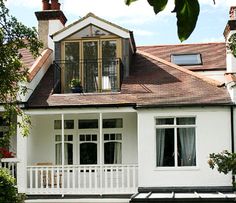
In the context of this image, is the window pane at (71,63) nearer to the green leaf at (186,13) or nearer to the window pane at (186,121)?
the window pane at (186,121)

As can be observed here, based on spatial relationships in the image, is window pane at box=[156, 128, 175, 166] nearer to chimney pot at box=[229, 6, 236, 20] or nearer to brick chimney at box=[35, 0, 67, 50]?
chimney pot at box=[229, 6, 236, 20]

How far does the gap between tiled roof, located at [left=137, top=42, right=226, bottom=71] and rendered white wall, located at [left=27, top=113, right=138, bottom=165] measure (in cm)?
585

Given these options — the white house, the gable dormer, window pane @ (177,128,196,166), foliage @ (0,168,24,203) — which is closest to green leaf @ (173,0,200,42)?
foliage @ (0,168,24,203)

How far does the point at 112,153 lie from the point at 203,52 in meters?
9.00

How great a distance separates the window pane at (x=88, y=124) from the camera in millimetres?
20938

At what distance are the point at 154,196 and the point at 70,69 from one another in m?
6.87

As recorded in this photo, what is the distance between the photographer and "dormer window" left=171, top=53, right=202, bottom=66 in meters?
25.9

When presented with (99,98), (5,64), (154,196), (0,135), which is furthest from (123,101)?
(5,64)

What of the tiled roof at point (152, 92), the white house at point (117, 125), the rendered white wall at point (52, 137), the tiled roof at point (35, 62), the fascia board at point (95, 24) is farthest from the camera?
the fascia board at point (95, 24)

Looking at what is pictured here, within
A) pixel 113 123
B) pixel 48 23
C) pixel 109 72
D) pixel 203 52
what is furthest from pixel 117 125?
pixel 203 52

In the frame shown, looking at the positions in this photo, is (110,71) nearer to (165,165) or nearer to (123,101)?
(123,101)

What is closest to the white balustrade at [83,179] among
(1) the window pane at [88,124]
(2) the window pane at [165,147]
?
(2) the window pane at [165,147]

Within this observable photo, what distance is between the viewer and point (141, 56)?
2388 cm

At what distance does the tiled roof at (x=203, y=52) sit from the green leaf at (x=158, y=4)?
2421 centimetres
